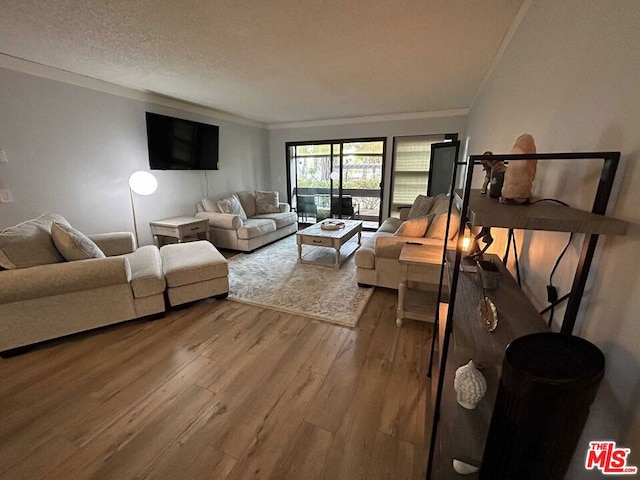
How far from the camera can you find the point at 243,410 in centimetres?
151

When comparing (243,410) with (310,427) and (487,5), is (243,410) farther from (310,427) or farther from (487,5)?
(487,5)

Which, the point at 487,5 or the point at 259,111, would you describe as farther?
the point at 259,111

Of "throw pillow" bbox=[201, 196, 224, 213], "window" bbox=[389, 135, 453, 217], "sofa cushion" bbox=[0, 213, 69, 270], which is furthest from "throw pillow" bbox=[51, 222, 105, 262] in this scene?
"window" bbox=[389, 135, 453, 217]

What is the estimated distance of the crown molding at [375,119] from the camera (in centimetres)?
480

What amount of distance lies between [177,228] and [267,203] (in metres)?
1.91

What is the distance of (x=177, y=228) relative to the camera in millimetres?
3785

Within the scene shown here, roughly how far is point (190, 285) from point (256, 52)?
87.9 inches

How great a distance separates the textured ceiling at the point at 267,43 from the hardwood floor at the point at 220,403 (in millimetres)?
2348

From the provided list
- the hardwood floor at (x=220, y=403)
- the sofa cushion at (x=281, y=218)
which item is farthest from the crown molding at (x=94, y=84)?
the hardwood floor at (x=220, y=403)

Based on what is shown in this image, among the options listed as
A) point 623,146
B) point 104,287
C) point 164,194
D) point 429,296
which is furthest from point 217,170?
A: point 623,146

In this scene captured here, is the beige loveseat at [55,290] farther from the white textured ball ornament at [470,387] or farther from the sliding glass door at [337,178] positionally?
the sliding glass door at [337,178]

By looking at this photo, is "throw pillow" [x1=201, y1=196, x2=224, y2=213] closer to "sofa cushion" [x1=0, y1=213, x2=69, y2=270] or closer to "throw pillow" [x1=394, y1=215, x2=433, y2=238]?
"sofa cushion" [x1=0, y1=213, x2=69, y2=270]

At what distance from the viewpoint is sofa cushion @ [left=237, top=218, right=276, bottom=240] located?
163 inches

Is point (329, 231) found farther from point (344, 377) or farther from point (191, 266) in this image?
point (344, 377)
